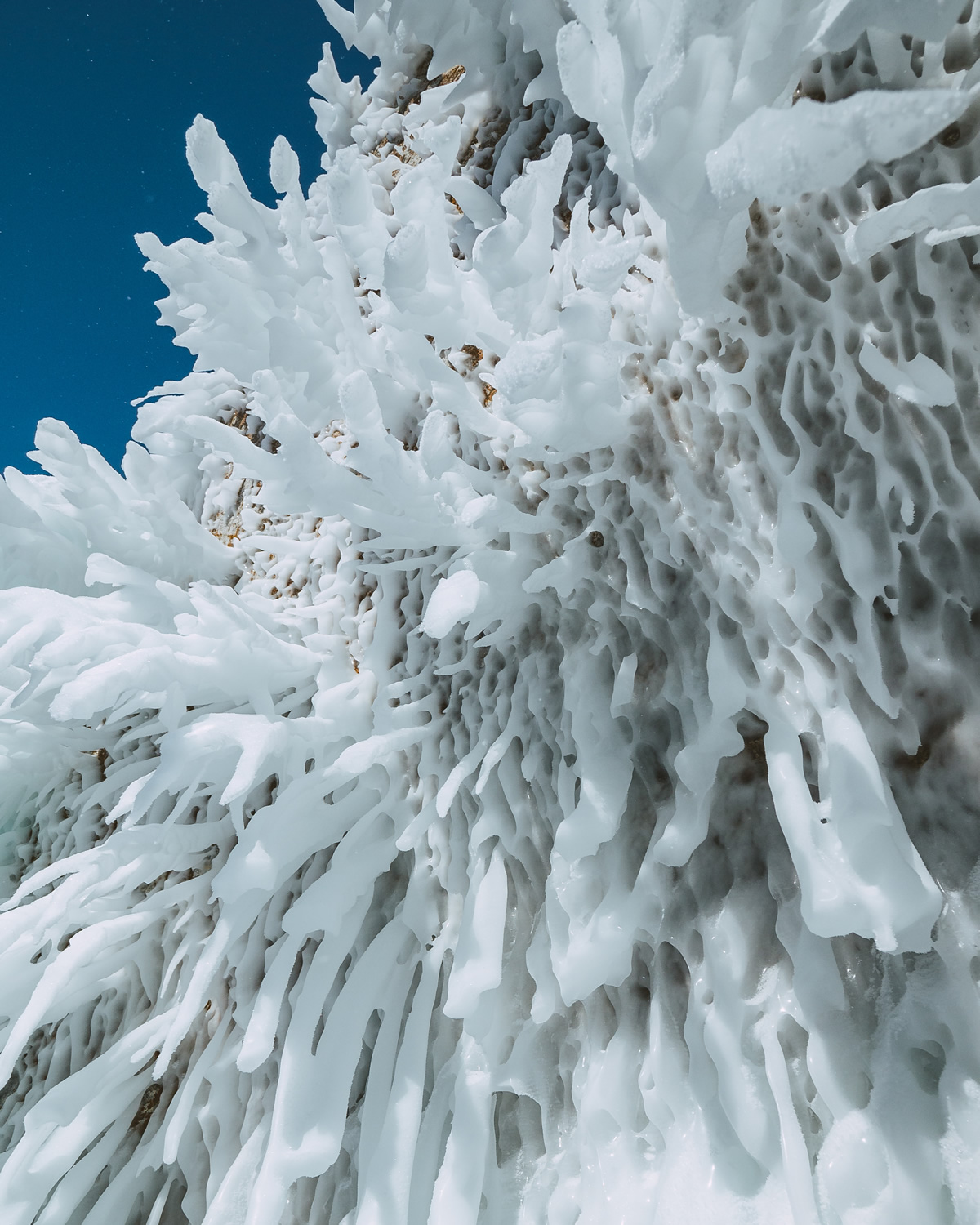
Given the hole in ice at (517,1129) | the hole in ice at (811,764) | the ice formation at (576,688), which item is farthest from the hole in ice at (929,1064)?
the hole in ice at (517,1129)

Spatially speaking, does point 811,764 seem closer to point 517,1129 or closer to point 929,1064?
point 929,1064

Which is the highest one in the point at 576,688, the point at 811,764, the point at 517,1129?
the point at 576,688

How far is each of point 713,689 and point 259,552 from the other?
92 cm

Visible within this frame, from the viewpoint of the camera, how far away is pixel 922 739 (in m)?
0.65

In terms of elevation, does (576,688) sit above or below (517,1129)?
above

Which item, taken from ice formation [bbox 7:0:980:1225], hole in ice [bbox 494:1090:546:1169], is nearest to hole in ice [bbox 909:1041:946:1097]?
ice formation [bbox 7:0:980:1225]

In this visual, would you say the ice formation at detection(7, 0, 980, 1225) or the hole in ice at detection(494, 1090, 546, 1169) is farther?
the hole in ice at detection(494, 1090, 546, 1169)

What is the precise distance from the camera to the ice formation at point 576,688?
60 centimetres

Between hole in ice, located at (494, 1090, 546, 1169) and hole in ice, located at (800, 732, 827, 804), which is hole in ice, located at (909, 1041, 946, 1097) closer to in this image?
hole in ice, located at (800, 732, 827, 804)

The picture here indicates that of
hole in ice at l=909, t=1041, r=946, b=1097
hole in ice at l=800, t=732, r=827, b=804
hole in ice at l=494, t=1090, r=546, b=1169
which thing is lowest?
hole in ice at l=494, t=1090, r=546, b=1169

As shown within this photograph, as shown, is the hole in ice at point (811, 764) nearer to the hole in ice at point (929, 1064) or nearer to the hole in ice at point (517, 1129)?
the hole in ice at point (929, 1064)

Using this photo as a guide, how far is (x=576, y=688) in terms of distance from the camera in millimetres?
836

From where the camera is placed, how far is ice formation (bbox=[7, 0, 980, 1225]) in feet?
1.96

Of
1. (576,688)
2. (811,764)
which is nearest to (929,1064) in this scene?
(811,764)
